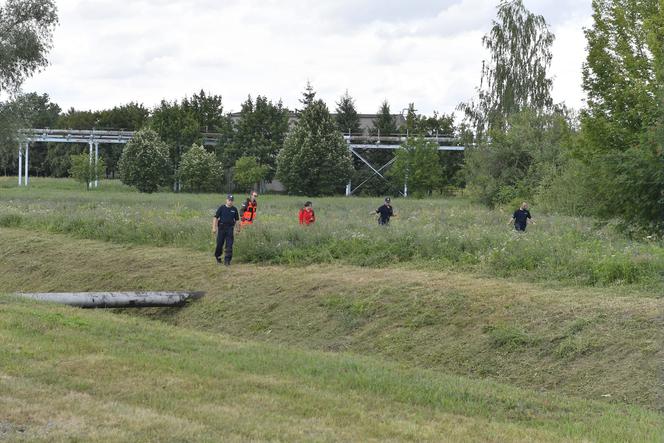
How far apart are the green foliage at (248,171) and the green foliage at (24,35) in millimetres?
27092

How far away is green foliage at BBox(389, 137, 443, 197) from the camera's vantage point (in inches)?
2557

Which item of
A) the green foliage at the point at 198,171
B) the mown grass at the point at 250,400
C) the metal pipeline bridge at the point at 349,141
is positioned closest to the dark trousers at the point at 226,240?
the mown grass at the point at 250,400

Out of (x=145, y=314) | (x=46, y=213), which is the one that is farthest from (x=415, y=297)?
(x=46, y=213)

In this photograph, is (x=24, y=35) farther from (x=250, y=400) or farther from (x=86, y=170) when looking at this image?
(x=250, y=400)

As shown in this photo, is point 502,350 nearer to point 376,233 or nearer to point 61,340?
point 61,340

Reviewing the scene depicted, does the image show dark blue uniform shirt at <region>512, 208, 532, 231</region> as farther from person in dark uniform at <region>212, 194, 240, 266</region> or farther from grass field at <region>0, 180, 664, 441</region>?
A: person in dark uniform at <region>212, 194, 240, 266</region>

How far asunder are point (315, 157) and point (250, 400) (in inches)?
2288

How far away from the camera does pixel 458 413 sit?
343 inches

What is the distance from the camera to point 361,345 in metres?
13.5

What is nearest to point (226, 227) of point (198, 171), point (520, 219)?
point (520, 219)

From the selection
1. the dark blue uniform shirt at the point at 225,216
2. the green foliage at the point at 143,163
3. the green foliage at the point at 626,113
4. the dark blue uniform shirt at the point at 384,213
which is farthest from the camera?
the green foliage at the point at 143,163

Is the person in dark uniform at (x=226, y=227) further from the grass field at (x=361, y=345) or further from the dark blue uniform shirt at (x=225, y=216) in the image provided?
the grass field at (x=361, y=345)

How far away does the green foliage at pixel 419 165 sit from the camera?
2557 inches

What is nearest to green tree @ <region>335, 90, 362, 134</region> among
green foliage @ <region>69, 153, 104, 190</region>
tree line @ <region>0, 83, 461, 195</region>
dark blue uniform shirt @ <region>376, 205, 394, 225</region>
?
tree line @ <region>0, 83, 461, 195</region>
